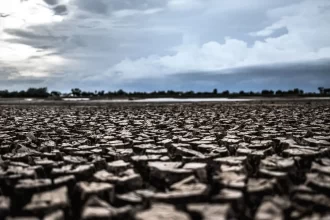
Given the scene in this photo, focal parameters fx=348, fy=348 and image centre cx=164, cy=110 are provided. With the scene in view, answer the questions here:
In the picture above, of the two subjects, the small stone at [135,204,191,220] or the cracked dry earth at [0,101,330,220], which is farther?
the cracked dry earth at [0,101,330,220]

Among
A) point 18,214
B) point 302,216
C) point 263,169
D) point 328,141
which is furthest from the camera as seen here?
point 328,141

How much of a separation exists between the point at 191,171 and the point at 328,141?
2.02 m

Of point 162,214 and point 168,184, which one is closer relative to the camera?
point 162,214

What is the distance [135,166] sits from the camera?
2684mm

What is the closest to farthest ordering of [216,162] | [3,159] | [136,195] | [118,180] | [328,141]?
1. [136,195]
2. [118,180]
3. [216,162]
4. [3,159]
5. [328,141]

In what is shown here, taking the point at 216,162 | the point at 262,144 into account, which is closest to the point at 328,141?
the point at 262,144

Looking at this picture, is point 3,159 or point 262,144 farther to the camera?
point 262,144

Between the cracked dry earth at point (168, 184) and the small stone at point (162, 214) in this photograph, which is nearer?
the small stone at point (162, 214)

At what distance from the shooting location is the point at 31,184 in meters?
2.08

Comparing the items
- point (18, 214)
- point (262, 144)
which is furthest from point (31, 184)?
point (262, 144)

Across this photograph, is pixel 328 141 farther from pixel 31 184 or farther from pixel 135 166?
pixel 31 184

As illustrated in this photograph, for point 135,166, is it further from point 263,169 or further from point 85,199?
point 263,169

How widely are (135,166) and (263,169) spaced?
37.5 inches

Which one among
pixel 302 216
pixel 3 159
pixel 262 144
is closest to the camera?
pixel 302 216
